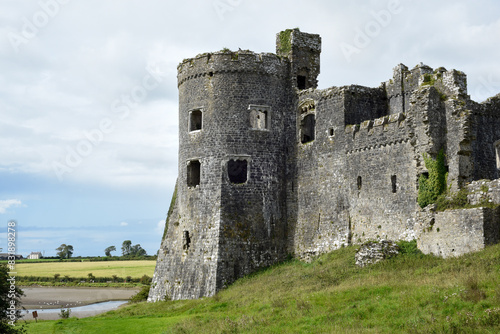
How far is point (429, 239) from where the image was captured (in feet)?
77.3

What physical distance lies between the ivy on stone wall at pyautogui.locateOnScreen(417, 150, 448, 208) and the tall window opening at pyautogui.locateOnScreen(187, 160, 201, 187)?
12.9 metres

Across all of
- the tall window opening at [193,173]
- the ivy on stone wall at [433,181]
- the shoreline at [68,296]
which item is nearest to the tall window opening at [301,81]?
the tall window opening at [193,173]

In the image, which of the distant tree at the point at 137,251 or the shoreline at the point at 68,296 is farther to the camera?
the distant tree at the point at 137,251

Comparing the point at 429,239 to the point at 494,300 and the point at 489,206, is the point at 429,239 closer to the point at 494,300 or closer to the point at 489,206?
the point at 489,206

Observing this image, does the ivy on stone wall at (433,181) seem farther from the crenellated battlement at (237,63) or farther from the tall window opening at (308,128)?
the crenellated battlement at (237,63)

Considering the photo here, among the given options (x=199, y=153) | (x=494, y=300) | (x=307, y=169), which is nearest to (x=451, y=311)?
(x=494, y=300)

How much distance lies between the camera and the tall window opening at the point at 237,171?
32.7 meters

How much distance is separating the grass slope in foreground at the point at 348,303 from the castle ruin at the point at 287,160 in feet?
7.56

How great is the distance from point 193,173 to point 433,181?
13.8m

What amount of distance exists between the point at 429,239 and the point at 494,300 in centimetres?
814

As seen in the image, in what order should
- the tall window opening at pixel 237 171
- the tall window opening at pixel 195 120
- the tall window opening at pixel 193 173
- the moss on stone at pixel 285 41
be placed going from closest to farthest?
the tall window opening at pixel 237 171, the tall window opening at pixel 193 173, the tall window opening at pixel 195 120, the moss on stone at pixel 285 41

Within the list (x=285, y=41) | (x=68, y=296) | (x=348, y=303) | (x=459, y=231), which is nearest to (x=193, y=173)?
(x=285, y=41)

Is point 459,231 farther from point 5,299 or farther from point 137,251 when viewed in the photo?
point 137,251

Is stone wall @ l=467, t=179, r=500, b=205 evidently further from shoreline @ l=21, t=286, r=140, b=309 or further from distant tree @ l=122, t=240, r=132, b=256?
distant tree @ l=122, t=240, r=132, b=256
